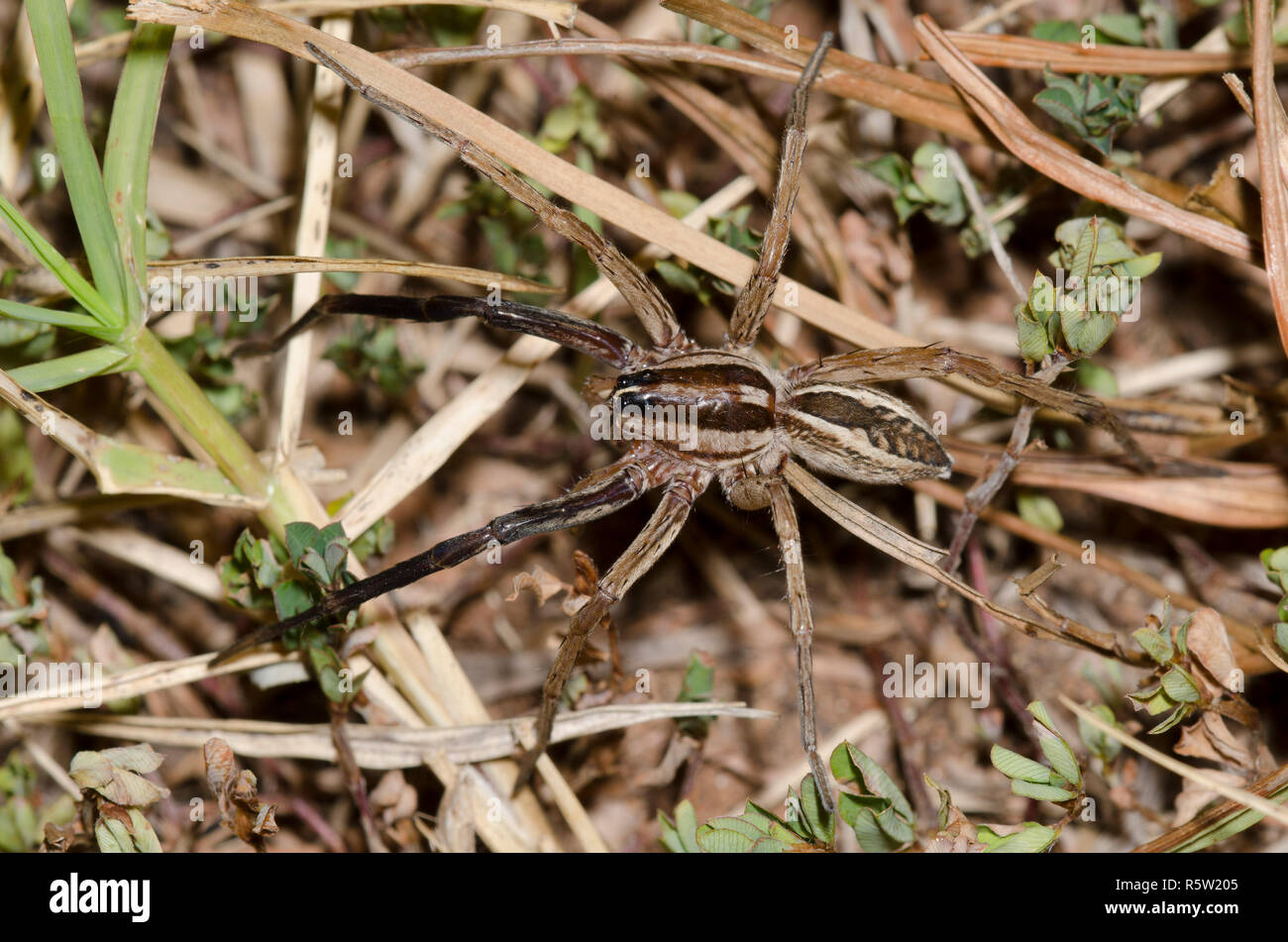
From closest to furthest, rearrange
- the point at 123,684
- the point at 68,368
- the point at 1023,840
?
the point at 1023,840 < the point at 68,368 < the point at 123,684

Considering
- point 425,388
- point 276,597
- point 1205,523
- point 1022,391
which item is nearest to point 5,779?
point 276,597

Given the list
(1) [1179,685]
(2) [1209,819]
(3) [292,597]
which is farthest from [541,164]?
(2) [1209,819]

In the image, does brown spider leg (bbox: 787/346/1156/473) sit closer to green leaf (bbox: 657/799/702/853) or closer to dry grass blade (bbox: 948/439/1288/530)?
dry grass blade (bbox: 948/439/1288/530)

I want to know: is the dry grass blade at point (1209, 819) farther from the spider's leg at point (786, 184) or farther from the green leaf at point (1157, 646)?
the spider's leg at point (786, 184)

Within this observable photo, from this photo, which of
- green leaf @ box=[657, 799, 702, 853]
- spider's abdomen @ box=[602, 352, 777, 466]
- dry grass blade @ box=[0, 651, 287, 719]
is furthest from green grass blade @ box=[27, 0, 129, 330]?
green leaf @ box=[657, 799, 702, 853]

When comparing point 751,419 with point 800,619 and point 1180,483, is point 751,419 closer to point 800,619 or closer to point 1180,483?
point 800,619

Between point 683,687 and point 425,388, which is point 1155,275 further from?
point 425,388
